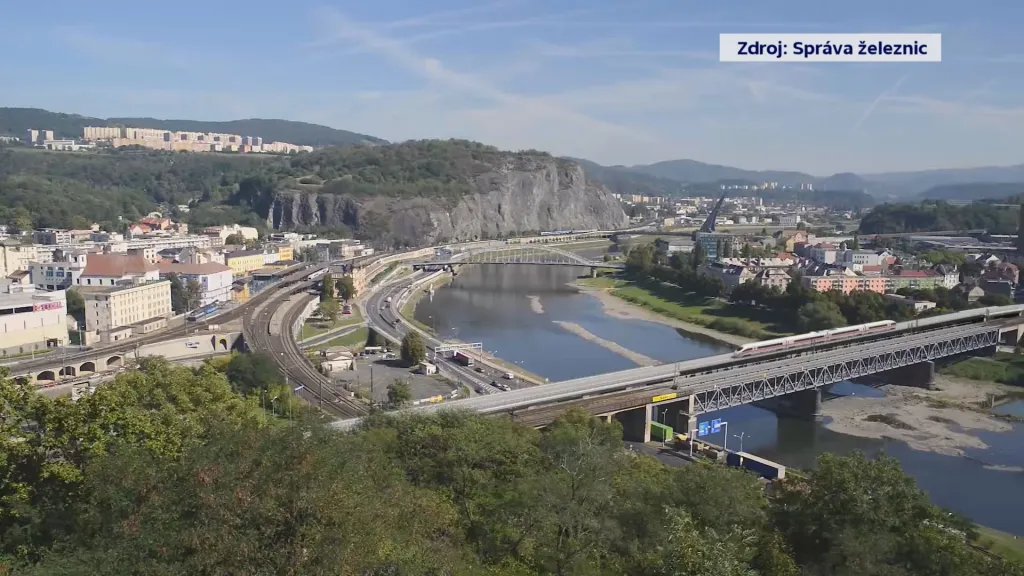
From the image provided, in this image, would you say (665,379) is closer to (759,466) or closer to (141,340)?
(759,466)

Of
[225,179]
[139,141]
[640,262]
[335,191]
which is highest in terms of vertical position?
[139,141]

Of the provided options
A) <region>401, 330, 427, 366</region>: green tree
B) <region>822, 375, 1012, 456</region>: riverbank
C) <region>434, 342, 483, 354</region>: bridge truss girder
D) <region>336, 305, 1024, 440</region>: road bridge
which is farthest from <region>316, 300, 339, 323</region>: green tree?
<region>822, 375, 1012, 456</region>: riverbank

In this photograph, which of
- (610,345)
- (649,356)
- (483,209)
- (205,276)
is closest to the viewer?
(649,356)

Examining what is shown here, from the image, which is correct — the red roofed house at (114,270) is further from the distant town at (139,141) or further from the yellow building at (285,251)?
the distant town at (139,141)

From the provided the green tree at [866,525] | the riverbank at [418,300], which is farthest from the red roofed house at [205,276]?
the green tree at [866,525]

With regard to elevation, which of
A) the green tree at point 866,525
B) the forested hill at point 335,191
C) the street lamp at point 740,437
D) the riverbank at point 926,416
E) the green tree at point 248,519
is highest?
the forested hill at point 335,191

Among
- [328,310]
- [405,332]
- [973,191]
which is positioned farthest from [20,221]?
[973,191]

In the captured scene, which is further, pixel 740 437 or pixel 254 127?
pixel 254 127
